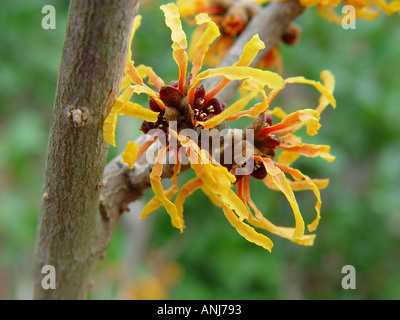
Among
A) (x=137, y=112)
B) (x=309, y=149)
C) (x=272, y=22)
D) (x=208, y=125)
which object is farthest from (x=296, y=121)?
(x=272, y=22)

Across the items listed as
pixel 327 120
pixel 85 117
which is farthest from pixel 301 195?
pixel 85 117

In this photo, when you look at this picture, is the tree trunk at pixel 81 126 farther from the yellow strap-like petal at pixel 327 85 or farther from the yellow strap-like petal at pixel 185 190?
the yellow strap-like petal at pixel 327 85

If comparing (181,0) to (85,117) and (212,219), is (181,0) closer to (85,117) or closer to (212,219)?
(85,117)

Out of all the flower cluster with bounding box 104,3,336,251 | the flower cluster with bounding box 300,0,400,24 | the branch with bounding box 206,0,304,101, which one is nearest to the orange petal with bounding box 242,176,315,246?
the flower cluster with bounding box 104,3,336,251

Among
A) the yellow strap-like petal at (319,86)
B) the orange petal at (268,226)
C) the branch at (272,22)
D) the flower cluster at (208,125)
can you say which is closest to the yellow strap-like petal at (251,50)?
the flower cluster at (208,125)

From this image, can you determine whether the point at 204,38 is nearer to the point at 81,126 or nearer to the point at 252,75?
the point at 252,75

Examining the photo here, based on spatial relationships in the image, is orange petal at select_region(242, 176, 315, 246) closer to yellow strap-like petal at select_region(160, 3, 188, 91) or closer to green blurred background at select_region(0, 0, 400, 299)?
yellow strap-like petal at select_region(160, 3, 188, 91)
